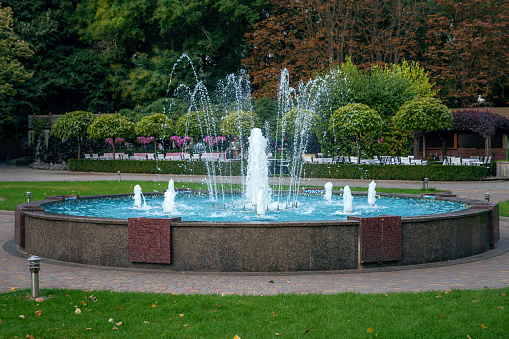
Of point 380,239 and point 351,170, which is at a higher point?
point 351,170

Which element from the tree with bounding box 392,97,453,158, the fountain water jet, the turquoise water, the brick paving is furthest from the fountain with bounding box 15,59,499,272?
the tree with bounding box 392,97,453,158

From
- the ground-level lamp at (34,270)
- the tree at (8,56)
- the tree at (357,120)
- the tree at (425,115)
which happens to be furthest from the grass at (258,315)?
the tree at (8,56)

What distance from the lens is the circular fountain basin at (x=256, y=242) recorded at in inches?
307

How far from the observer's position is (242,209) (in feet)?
42.0

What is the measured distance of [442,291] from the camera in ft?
21.3

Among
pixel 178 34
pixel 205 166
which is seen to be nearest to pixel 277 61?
pixel 178 34

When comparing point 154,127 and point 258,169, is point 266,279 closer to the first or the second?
point 258,169

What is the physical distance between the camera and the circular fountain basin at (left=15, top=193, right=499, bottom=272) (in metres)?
7.79

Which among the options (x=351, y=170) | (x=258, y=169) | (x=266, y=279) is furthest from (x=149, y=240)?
(x=351, y=170)

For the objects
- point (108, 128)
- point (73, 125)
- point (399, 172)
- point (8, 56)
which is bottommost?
point (399, 172)

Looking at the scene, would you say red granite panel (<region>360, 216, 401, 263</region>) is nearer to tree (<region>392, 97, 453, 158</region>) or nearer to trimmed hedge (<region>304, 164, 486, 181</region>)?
trimmed hedge (<region>304, 164, 486, 181</region>)

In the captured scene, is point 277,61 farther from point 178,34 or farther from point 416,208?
point 416,208

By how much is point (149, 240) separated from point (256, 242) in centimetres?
168

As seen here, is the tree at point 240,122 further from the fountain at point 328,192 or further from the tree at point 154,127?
the fountain at point 328,192
